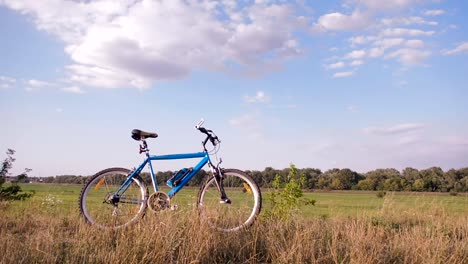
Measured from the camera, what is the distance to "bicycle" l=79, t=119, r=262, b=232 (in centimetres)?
612

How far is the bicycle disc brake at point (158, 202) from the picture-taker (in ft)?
20.2

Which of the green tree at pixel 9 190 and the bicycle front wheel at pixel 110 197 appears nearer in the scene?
the bicycle front wheel at pixel 110 197

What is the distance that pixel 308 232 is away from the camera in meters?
5.47

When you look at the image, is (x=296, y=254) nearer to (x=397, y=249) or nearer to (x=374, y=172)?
(x=397, y=249)

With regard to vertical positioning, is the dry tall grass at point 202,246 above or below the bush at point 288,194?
below

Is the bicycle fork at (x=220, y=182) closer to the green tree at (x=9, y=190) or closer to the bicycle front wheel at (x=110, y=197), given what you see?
the bicycle front wheel at (x=110, y=197)

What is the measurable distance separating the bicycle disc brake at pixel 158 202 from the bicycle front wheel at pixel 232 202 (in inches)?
18.5

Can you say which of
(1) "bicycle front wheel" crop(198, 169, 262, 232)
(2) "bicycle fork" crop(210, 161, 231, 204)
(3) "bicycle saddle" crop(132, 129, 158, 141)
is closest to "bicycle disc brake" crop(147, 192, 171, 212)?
(1) "bicycle front wheel" crop(198, 169, 262, 232)

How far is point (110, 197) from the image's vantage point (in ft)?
21.5

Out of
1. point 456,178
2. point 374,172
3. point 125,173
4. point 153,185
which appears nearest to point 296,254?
point 153,185

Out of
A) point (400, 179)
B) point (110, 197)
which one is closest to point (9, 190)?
point (110, 197)

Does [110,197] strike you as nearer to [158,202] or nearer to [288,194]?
[158,202]

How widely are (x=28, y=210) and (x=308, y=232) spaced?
5724 mm

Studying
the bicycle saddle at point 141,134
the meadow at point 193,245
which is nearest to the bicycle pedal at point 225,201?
the meadow at point 193,245
